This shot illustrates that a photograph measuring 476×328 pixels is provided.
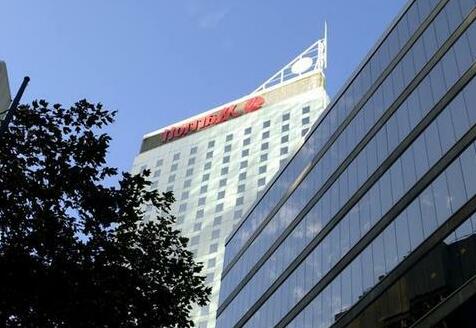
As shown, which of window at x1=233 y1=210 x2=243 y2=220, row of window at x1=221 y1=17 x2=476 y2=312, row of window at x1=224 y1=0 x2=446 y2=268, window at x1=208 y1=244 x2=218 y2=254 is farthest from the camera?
window at x1=233 y1=210 x2=243 y2=220

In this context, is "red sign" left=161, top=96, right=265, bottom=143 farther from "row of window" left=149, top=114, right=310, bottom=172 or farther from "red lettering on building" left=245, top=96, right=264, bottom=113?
"row of window" left=149, top=114, right=310, bottom=172

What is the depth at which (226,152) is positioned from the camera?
118375mm

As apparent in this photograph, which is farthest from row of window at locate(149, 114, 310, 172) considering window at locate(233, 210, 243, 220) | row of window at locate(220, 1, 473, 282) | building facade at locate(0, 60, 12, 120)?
building facade at locate(0, 60, 12, 120)

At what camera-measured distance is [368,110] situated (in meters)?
42.5

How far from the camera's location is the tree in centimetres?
1661

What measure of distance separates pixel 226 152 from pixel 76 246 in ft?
331

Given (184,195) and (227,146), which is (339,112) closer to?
(184,195)

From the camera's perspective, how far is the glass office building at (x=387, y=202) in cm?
2945

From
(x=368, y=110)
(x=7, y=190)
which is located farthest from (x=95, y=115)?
(x=368, y=110)

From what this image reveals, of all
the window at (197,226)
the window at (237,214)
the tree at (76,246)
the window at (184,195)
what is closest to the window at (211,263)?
the window at (237,214)

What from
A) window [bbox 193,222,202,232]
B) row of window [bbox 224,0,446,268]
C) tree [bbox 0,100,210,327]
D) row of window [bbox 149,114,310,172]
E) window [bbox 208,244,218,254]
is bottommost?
tree [bbox 0,100,210,327]

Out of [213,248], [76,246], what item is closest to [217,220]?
[213,248]

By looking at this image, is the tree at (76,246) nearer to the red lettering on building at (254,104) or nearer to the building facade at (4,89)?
the building facade at (4,89)

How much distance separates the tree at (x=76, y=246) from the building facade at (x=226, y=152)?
2877 inches
